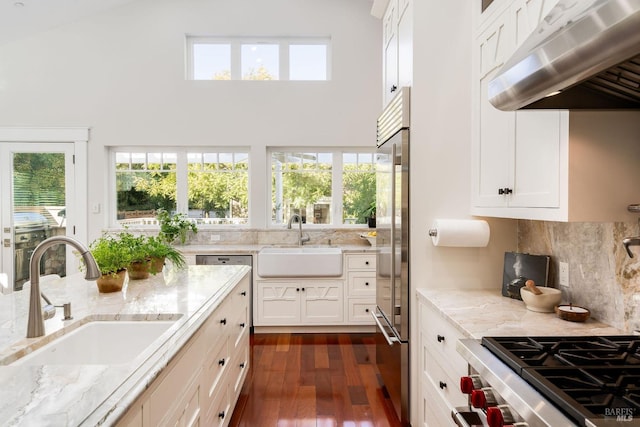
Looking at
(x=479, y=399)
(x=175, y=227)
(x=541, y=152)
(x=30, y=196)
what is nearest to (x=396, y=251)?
(x=541, y=152)

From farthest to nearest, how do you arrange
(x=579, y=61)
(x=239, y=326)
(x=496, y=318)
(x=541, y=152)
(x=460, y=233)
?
(x=239, y=326), (x=460, y=233), (x=496, y=318), (x=541, y=152), (x=579, y=61)

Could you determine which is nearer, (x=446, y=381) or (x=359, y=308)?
(x=446, y=381)

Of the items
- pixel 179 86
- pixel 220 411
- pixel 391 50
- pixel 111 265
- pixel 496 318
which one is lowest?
pixel 220 411

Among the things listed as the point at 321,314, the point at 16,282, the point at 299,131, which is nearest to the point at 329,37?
the point at 299,131

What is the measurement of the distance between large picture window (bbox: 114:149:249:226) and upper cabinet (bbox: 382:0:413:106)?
7.10ft

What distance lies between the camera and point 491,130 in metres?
1.79

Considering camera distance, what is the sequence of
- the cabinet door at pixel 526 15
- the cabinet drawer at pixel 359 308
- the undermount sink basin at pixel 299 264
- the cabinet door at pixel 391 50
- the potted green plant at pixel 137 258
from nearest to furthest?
the cabinet door at pixel 526 15 < the potted green plant at pixel 137 258 < the cabinet door at pixel 391 50 < the undermount sink basin at pixel 299 264 < the cabinet drawer at pixel 359 308

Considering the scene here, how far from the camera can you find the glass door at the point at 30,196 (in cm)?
409

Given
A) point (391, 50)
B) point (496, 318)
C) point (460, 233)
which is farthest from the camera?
point (391, 50)

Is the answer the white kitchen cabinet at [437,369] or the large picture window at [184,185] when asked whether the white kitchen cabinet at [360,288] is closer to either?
the large picture window at [184,185]

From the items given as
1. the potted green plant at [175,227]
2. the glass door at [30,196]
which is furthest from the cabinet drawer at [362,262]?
the glass door at [30,196]

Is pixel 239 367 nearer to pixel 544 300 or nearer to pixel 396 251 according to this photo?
pixel 396 251

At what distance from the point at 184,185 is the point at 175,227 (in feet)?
1.86

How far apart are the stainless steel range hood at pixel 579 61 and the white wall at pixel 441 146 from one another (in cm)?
82
